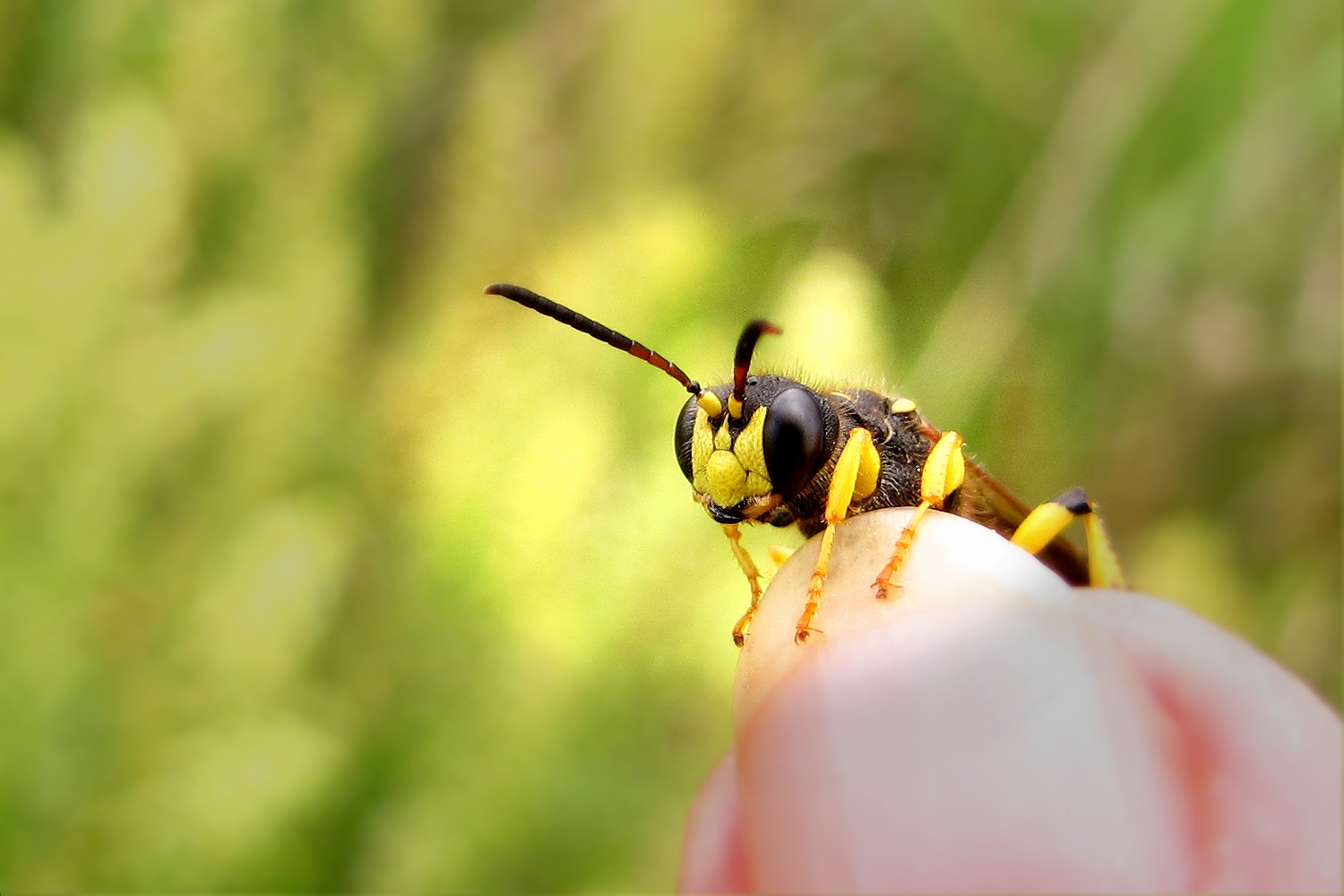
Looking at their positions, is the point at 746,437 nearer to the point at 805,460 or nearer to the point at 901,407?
the point at 805,460

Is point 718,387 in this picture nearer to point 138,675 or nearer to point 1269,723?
point 1269,723

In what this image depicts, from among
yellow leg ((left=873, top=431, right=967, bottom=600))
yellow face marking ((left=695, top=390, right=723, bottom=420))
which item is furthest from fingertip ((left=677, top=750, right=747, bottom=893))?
yellow face marking ((left=695, top=390, right=723, bottom=420))

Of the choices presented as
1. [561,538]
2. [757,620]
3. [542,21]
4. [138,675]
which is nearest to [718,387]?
[757,620]

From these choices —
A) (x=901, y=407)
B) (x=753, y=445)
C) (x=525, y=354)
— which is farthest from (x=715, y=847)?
(x=525, y=354)

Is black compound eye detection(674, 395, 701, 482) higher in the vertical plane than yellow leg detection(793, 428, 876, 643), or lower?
higher

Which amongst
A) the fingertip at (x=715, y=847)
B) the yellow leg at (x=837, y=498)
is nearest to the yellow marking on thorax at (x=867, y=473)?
the yellow leg at (x=837, y=498)

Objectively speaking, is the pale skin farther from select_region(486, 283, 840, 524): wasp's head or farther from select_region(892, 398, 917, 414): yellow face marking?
select_region(892, 398, 917, 414): yellow face marking

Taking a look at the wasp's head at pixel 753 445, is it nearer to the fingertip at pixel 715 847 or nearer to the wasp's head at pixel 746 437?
the wasp's head at pixel 746 437
